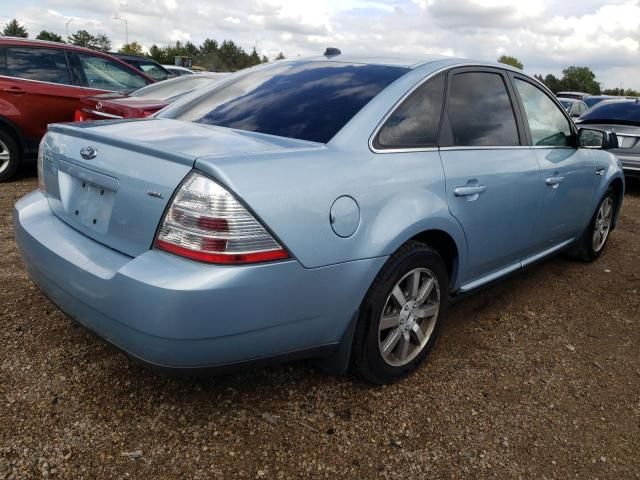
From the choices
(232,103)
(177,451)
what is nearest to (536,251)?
(232,103)

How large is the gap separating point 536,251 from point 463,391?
1458 millimetres

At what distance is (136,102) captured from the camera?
19.2 feet

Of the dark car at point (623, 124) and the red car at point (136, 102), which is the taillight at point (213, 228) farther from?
the dark car at point (623, 124)

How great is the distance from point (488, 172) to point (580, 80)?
110 meters

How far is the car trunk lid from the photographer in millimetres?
2037

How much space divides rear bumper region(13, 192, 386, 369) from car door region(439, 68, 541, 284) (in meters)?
0.78

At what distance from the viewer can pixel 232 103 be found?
2.90 metres

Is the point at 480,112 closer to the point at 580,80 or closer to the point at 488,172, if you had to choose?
the point at 488,172

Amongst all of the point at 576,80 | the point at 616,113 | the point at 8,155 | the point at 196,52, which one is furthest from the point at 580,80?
the point at 8,155

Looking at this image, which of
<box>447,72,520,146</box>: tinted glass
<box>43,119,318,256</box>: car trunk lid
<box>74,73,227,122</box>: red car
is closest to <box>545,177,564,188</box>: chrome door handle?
<box>447,72,520,146</box>: tinted glass

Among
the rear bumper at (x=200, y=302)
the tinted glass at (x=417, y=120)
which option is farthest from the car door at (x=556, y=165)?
the rear bumper at (x=200, y=302)

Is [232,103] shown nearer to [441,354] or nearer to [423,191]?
[423,191]

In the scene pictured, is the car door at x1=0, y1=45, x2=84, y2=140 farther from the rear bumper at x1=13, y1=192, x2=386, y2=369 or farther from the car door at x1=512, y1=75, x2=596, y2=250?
the car door at x1=512, y1=75, x2=596, y2=250

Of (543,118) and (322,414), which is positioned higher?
(543,118)
